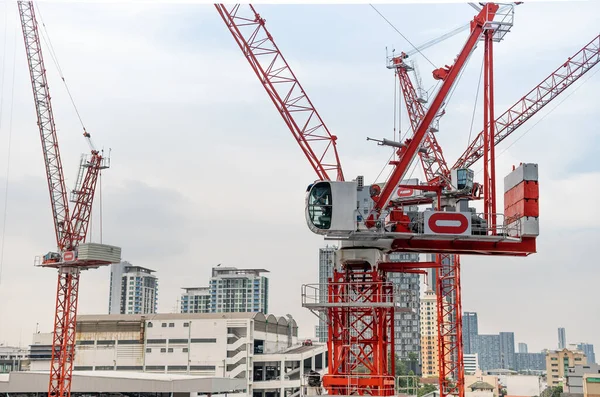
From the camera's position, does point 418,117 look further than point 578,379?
No

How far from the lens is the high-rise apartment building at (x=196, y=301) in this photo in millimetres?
175750

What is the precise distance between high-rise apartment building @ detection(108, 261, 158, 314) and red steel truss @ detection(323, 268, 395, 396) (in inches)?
6204

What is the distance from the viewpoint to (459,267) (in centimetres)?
5753

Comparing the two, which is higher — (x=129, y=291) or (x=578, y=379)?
(x=129, y=291)

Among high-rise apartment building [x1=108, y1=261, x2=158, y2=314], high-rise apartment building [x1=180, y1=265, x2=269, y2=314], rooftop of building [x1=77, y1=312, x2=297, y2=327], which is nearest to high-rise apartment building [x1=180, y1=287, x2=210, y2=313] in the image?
high-rise apartment building [x1=180, y1=265, x2=269, y2=314]

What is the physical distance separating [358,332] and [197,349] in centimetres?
5922

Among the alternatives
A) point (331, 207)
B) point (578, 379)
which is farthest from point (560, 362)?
point (331, 207)

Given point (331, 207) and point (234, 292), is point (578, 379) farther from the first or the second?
point (234, 292)

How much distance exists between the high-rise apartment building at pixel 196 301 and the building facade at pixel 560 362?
264 feet

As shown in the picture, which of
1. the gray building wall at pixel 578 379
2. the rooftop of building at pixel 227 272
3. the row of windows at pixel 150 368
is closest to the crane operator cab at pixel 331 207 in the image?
the row of windows at pixel 150 368

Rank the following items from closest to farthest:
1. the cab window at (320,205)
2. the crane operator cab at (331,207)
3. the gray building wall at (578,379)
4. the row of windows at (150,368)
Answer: the crane operator cab at (331,207) → the cab window at (320,205) → the row of windows at (150,368) → the gray building wall at (578,379)

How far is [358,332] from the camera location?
3272cm

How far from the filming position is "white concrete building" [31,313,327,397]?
87.6m

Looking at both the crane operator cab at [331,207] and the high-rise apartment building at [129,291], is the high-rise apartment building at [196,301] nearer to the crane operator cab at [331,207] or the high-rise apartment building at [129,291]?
the high-rise apartment building at [129,291]
